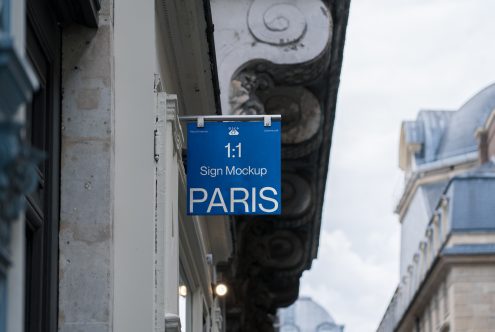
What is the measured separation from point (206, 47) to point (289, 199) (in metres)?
18.1

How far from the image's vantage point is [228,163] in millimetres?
13961

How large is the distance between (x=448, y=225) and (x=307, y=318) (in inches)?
1935

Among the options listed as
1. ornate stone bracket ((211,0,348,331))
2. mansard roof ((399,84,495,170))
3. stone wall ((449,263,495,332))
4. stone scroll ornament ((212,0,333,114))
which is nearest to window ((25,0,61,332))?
ornate stone bracket ((211,0,348,331))

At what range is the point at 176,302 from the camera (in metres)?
12.0

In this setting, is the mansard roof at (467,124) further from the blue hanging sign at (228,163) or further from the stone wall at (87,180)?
the stone wall at (87,180)

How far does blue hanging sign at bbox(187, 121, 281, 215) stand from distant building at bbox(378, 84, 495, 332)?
43966 mm

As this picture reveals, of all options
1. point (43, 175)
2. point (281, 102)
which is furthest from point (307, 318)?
point (43, 175)

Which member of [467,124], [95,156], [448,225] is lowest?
[95,156]

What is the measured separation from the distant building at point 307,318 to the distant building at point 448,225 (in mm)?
20103

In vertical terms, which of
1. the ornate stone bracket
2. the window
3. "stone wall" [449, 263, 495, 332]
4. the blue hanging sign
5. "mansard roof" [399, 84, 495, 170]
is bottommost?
the window

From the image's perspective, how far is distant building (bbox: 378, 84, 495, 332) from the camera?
5806cm

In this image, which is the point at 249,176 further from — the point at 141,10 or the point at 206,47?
the point at 141,10

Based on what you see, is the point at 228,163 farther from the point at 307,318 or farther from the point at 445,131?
the point at 307,318

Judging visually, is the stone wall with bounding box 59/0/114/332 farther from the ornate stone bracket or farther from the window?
the ornate stone bracket
